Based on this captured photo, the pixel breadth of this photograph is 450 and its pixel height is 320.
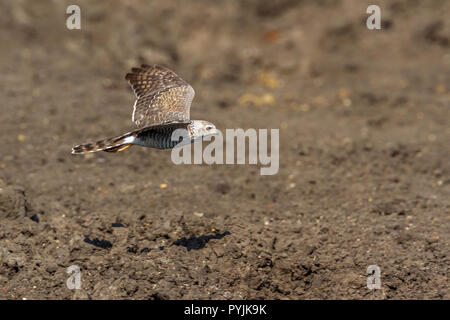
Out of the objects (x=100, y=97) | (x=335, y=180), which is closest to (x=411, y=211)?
(x=335, y=180)

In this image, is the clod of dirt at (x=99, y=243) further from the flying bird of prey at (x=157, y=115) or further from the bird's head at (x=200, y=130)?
the bird's head at (x=200, y=130)

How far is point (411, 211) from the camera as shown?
23.9 ft

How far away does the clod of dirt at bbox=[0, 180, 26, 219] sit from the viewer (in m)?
6.45

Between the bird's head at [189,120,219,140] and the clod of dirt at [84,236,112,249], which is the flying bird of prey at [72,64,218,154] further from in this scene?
the clod of dirt at [84,236,112,249]

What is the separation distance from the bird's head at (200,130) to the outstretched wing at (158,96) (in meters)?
0.22

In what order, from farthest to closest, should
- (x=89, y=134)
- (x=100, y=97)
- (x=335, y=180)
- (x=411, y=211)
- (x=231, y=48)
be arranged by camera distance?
1. (x=231, y=48)
2. (x=100, y=97)
3. (x=89, y=134)
4. (x=335, y=180)
5. (x=411, y=211)

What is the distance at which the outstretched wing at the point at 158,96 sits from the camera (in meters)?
6.48

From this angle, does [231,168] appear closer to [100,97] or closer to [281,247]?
[281,247]

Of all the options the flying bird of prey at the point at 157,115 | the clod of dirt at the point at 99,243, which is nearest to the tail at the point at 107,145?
the flying bird of prey at the point at 157,115

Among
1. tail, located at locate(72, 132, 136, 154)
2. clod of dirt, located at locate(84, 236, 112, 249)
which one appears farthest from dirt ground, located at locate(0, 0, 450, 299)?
tail, located at locate(72, 132, 136, 154)

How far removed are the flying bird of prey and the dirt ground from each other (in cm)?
101

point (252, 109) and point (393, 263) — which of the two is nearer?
point (393, 263)
